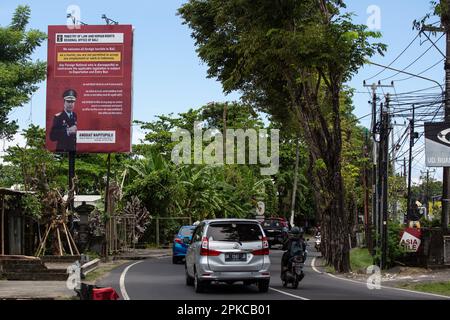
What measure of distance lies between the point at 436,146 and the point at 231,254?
16.3 meters

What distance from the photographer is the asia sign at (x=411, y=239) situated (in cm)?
2694

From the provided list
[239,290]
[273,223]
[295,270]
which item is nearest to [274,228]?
[273,223]

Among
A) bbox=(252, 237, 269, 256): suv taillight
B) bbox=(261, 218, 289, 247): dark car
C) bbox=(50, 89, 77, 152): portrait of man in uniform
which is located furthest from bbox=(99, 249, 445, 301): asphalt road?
bbox=(261, 218, 289, 247): dark car

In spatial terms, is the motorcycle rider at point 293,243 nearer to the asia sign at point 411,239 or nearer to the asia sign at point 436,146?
the asia sign at point 411,239

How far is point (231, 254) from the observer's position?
55.1 feet

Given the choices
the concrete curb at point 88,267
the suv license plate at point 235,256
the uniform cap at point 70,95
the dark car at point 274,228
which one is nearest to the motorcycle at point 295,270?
the suv license plate at point 235,256

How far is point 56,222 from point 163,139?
32.1 m

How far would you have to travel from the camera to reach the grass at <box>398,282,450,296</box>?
19303 millimetres

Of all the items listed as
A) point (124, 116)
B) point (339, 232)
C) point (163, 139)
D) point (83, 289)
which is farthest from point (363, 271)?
point (163, 139)

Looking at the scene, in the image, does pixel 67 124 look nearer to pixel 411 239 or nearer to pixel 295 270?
pixel 411 239

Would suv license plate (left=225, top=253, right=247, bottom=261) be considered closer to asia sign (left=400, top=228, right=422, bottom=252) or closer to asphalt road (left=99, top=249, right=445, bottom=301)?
asphalt road (left=99, top=249, right=445, bottom=301)

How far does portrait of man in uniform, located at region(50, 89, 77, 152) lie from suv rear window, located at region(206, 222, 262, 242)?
15.9m

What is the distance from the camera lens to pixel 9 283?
19.5 metres

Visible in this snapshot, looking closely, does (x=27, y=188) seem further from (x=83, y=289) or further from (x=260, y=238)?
(x=83, y=289)
